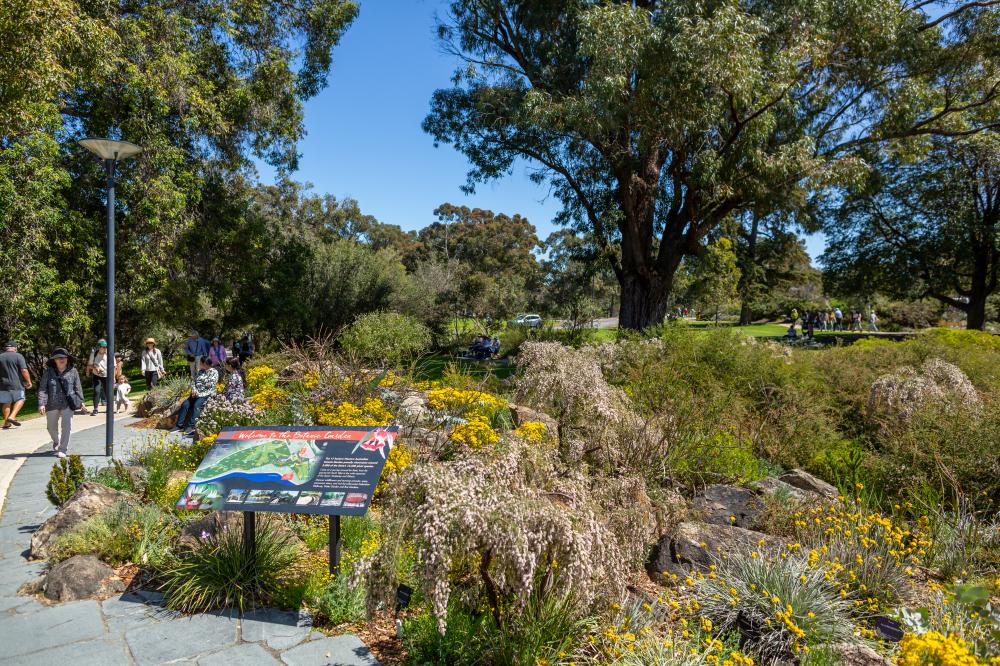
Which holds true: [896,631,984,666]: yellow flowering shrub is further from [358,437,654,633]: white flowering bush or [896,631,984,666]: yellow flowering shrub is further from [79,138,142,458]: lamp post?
[79,138,142,458]: lamp post

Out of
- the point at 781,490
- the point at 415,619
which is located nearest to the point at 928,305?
the point at 781,490

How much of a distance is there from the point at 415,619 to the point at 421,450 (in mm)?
2292

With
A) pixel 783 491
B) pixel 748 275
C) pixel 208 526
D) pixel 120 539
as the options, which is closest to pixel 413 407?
pixel 208 526

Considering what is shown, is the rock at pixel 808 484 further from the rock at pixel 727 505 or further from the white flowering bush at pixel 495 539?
the white flowering bush at pixel 495 539

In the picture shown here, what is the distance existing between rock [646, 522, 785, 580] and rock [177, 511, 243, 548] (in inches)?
123

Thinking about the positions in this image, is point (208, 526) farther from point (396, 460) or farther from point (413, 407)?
point (413, 407)

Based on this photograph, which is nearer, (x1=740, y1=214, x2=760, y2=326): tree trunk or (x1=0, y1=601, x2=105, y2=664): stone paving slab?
(x1=0, y1=601, x2=105, y2=664): stone paving slab

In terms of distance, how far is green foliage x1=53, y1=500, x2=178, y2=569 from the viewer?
4473mm

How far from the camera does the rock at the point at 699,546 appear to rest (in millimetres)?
4305

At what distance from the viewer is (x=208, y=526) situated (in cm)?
446

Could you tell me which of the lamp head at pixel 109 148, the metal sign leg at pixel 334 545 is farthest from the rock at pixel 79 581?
the lamp head at pixel 109 148

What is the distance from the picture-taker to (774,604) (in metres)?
3.44

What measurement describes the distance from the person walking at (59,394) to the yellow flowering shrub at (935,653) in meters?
8.80

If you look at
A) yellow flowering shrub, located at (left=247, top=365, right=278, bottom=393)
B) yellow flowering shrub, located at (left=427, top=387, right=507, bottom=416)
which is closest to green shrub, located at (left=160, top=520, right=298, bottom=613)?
yellow flowering shrub, located at (left=427, top=387, right=507, bottom=416)
